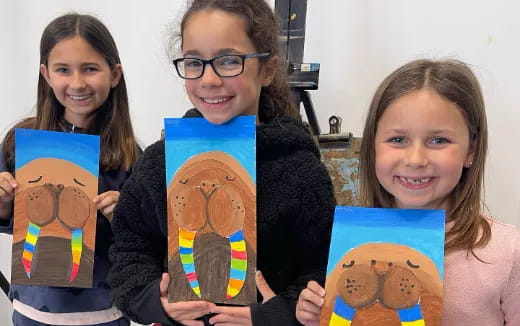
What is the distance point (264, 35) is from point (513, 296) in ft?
1.79

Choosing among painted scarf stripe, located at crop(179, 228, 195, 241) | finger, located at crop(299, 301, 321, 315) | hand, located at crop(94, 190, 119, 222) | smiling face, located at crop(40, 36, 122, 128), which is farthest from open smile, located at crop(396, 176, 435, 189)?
smiling face, located at crop(40, 36, 122, 128)

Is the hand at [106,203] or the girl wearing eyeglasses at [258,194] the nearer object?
the girl wearing eyeglasses at [258,194]

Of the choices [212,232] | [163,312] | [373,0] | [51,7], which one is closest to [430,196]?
[212,232]

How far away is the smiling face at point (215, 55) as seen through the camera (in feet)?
2.60

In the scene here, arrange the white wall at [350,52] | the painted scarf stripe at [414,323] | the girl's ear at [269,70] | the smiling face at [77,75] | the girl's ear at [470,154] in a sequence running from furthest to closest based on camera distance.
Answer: the white wall at [350,52], the smiling face at [77,75], the girl's ear at [269,70], the girl's ear at [470,154], the painted scarf stripe at [414,323]

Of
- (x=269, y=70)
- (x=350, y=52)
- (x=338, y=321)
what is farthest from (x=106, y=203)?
(x=350, y=52)

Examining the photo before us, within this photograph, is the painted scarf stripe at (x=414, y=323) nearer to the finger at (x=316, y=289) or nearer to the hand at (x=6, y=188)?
the finger at (x=316, y=289)

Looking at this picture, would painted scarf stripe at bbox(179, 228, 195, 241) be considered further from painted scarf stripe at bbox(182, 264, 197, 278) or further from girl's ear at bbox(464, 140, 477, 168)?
girl's ear at bbox(464, 140, 477, 168)

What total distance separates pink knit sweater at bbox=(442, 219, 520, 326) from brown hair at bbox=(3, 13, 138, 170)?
0.69m

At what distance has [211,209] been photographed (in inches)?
31.3

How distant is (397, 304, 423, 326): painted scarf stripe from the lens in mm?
663

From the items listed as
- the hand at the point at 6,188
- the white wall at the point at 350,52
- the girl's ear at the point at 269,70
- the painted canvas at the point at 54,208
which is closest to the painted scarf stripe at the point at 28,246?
the painted canvas at the point at 54,208

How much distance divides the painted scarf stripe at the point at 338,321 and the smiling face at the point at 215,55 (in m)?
0.34

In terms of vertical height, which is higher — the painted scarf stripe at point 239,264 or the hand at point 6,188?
the hand at point 6,188
